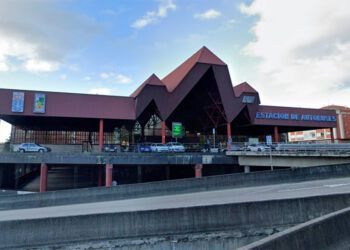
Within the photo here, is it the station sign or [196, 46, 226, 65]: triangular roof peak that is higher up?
[196, 46, 226, 65]: triangular roof peak

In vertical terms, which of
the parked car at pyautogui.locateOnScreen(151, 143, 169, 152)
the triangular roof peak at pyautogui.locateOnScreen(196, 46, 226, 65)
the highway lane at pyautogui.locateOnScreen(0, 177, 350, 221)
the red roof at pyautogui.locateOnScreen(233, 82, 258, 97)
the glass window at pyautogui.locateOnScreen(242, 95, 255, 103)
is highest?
the triangular roof peak at pyautogui.locateOnScreen(196, 46, 226, 65)

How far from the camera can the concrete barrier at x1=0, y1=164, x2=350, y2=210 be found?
1995 centimetres

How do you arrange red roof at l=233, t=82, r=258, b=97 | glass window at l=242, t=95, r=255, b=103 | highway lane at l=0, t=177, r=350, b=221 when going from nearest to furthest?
1. highway lane at l=0, t=177, r=350, b=221
2. glass window at l=242, t=95, r=255, b=103
3. red roof at l=233, t=82, r=258, b=97

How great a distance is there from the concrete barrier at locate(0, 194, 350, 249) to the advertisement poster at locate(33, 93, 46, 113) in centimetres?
2701

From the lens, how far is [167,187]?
65.8 feet

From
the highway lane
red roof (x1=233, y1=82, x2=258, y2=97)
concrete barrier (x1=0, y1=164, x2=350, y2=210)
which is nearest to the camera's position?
the highway lane

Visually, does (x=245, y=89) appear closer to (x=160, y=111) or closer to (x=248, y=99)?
(x=248, y=99)

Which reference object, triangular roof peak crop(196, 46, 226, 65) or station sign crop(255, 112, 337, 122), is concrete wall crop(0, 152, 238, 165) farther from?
station sign crop(255, 112, 337, 122)

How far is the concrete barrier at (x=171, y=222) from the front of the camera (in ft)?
31.5

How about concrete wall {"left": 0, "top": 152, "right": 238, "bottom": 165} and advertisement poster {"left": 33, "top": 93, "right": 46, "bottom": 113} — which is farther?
advertisement poster {"left": 33, "top": 93, "right": 46, "bottom": 113}

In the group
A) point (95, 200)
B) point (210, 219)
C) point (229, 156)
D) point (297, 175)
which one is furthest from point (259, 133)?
point (210, 219)

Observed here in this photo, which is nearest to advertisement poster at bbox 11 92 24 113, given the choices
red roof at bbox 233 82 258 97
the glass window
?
red roof at bbox 233 82 258 97

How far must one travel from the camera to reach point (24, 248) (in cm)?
949

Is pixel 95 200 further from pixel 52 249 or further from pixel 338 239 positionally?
pixel 338 239
